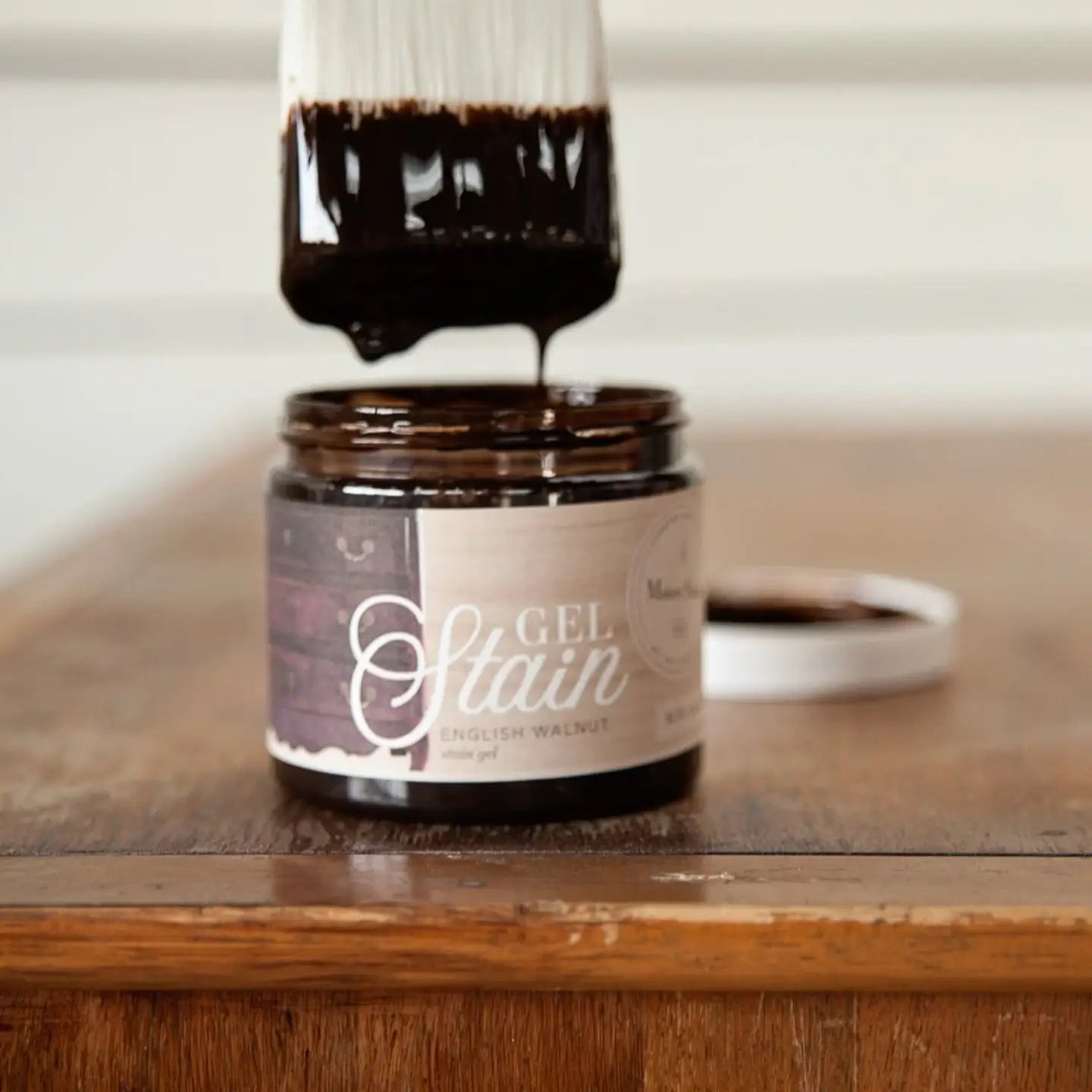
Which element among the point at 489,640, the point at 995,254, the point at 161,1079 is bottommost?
the point at 161,1079

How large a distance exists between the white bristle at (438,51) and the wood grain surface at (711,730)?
0.81 feet

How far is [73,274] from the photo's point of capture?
226 cm

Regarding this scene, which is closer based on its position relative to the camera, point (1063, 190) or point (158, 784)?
point (158, 784)

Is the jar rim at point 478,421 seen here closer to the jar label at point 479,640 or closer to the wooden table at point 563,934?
the jar label at point 479,640

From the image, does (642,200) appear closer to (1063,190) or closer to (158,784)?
(1063,190)

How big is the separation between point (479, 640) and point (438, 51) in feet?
0.65

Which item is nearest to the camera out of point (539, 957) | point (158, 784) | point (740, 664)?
point (539, 957)

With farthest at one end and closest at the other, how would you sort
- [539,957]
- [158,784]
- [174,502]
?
[174,502]
[158,784]
[539,957]

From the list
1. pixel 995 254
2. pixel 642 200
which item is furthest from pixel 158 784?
pixel 995 254

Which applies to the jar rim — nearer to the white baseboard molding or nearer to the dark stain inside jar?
the dark stain inside jar

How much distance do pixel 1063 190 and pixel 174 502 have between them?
1.46 meters

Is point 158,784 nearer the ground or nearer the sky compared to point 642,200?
nearer the ground

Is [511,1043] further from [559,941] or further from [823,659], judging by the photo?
[823,659]

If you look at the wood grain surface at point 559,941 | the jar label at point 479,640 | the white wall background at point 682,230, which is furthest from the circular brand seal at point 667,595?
the white wall background at point 682,230
